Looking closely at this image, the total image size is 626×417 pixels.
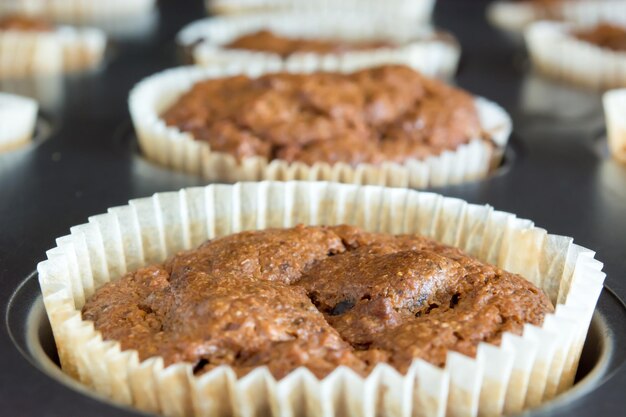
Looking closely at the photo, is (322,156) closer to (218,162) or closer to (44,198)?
(218,162)

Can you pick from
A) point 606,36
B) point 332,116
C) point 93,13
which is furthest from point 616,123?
point 93,13

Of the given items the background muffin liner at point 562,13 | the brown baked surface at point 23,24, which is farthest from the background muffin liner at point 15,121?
the background muffin liner at point 562,13

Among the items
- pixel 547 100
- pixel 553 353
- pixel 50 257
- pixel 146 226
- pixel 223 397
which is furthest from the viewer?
pixel 547 100

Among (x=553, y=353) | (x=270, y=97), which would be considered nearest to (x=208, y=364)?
(x=553, y=353)

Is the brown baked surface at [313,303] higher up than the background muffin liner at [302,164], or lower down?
higher up

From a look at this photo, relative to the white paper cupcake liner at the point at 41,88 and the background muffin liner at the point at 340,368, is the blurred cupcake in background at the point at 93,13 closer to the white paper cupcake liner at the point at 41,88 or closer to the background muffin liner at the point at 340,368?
the white paper cupcake liner at the point at 41,88

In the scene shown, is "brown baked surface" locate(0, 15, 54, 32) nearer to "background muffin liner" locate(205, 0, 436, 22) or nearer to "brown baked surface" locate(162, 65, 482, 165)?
"brown baked surface" locate(162, 65, 482, 165)

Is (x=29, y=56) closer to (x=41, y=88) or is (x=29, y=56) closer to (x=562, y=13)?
(x=41, y=88)
